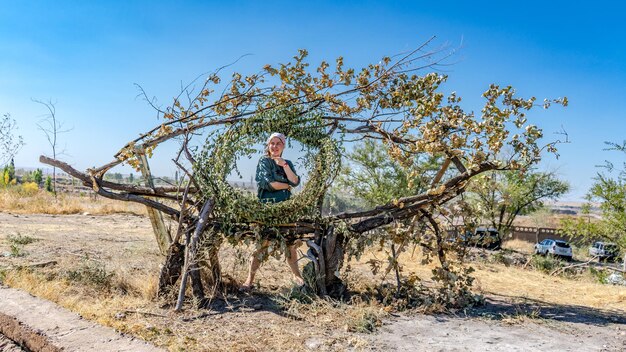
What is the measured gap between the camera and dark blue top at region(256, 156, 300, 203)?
509cm

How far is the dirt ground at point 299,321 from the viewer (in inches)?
144

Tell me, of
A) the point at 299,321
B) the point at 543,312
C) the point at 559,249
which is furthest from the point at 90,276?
the point at 559,249

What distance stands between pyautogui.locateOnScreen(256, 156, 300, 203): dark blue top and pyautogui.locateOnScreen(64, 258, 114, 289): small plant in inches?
73.3

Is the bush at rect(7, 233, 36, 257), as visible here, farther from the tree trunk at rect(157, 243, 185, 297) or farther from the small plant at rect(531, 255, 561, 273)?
the small plant at rect(531, 255, 561, 273)

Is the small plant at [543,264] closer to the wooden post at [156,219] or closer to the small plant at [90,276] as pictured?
the wooden post at [156,219]

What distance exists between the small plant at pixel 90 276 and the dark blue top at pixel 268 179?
1.86 metres

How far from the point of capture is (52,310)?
165 inches

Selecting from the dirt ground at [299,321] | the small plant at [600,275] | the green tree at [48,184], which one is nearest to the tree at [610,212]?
the small plant at [600,275]

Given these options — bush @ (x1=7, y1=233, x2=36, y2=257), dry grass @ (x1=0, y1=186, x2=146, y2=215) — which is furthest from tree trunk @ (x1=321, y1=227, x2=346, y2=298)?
dry grass @ (x1=0, y1=186, x2=146, y2=215)

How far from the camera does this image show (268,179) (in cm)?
507

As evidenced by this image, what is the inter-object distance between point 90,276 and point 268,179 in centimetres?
215

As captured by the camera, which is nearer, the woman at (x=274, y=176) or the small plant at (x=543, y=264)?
the woman at (x=274, y=176)

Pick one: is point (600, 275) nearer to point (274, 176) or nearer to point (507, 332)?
point (507, 332)

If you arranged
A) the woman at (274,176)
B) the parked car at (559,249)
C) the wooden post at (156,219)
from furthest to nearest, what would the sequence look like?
the parked car at (559,249) → the wooden post at (156,219) → the woman at (274,176)
